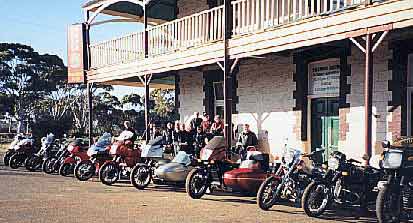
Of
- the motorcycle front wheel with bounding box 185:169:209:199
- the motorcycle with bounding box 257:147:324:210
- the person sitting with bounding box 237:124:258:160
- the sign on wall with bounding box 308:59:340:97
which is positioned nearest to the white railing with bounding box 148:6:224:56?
the sign on wall with bounding box 308:59:340:97

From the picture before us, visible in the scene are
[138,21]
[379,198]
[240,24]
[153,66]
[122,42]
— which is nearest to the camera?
[379,198]

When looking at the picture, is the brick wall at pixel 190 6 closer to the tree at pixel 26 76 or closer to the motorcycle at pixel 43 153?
the motorcycle at pixel 43 153

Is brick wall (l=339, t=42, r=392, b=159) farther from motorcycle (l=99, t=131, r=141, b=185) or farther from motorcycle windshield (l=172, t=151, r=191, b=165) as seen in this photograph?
motorcycle (l=99, t=131, r=141, b=185)

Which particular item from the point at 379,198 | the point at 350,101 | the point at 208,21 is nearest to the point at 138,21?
the point at 208,21

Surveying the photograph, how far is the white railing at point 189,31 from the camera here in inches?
588

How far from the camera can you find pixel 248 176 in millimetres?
10891

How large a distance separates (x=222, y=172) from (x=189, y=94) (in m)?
8.07

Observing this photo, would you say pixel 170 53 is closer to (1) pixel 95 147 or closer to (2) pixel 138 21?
(1) pixel 95 147

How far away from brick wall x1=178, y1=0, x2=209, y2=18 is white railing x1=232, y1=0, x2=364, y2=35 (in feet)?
12.4

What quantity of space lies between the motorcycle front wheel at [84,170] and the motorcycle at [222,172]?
3.95 meters

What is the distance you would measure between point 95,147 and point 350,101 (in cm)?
663

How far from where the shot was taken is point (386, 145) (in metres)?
9.23

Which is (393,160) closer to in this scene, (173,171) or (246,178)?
(246,178)

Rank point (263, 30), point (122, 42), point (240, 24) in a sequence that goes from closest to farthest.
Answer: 1. point (263, 30)
2. point (240, 24)
3. point (122, 42)
